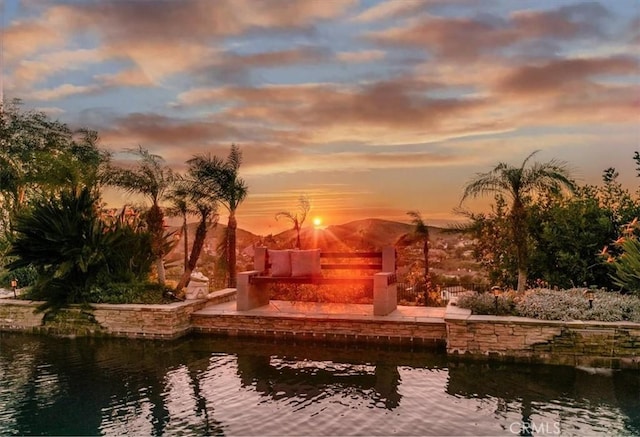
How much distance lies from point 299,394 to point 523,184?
19.1 feet

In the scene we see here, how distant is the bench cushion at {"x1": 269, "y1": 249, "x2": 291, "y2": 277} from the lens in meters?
9.32

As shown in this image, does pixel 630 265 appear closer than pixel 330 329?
Yes

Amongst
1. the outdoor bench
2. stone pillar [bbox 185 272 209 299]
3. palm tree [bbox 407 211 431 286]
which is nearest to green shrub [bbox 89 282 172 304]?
stone pillar [bbox 185 272 209 299]

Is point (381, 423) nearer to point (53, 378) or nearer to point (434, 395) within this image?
point (434, 395)

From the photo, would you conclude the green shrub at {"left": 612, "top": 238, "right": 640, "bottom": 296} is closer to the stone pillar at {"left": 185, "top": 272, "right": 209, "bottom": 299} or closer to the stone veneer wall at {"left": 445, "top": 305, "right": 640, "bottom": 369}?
the stone veneer wall at {"left": 445, "top": 305, "right": 640, "bottom": 369}

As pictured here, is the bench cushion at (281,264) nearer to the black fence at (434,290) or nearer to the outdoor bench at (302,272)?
the outdoor bench at (302,272)

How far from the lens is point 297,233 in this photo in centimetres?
1317

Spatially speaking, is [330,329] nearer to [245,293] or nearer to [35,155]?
[245,293]

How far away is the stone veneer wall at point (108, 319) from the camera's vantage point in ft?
28.9

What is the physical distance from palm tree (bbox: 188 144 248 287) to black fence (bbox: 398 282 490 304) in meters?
4.06

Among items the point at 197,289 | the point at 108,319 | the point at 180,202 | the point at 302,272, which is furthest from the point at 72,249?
the point at 302,272

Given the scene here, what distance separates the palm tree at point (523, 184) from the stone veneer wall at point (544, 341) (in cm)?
208

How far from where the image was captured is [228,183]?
12.4 m

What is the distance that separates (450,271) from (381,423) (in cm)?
867
